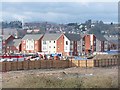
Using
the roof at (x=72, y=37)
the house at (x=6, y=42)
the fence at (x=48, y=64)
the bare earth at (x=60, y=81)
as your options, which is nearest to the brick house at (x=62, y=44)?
the roof at (x=72, y=37)

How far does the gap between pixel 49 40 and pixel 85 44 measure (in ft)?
33.9

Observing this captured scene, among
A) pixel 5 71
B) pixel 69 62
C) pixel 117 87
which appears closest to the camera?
pixel 117 87

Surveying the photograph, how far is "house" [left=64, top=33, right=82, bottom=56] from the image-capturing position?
9300 cm

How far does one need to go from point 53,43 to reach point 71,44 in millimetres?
5291

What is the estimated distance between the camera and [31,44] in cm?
10075

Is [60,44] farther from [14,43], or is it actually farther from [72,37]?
[14,43]

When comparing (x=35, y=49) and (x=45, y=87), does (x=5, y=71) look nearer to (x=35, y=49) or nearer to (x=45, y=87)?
(x=45, y=87)

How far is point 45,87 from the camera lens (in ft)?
85.9

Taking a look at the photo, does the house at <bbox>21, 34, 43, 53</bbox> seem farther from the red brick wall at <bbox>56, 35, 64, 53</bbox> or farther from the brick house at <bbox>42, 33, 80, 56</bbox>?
the red brick wall at <bbox>56, 35, 64, 53</bbox>

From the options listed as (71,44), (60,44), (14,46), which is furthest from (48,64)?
(14,46)

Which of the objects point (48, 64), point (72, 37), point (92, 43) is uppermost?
point (72, 37)

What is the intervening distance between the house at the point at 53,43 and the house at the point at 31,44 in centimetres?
177

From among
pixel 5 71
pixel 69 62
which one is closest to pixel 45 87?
pixel 5 71

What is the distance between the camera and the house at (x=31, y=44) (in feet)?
328
